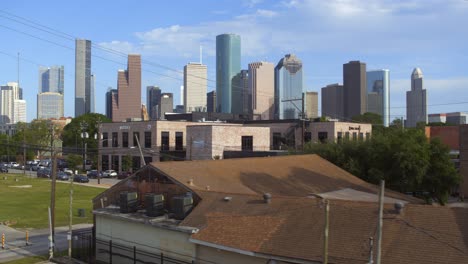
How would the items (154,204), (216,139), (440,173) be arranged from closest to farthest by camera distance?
1. (154,204)
2. (440,173)
3. (216,139)

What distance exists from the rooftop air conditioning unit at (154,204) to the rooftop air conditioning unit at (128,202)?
1.53 m

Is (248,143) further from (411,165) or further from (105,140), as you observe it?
(411,165)

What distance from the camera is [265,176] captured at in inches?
1188

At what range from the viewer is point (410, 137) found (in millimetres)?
36750

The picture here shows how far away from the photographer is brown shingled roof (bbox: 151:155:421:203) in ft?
86.2

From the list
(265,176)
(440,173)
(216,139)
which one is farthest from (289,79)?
(265,176)

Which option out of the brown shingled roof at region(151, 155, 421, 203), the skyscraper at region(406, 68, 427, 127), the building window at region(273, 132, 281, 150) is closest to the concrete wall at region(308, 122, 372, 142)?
the building window at region(273, 132, 281, 150)

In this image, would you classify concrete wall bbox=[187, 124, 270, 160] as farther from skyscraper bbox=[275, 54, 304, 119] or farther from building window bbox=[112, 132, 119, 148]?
skyscraper bbox=[275, 54, 304, 119]

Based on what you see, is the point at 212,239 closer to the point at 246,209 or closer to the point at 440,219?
the point at 246,209

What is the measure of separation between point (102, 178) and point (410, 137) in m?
64.5

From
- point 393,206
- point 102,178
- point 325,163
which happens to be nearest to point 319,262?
point 393,206

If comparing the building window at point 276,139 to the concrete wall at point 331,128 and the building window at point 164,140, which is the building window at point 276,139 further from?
the building window at point 164,140

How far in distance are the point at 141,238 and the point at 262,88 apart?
137 m

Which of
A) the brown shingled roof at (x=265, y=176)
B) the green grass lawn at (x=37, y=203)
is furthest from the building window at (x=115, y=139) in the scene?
the brown shingled roof at (x=265, y=176)
